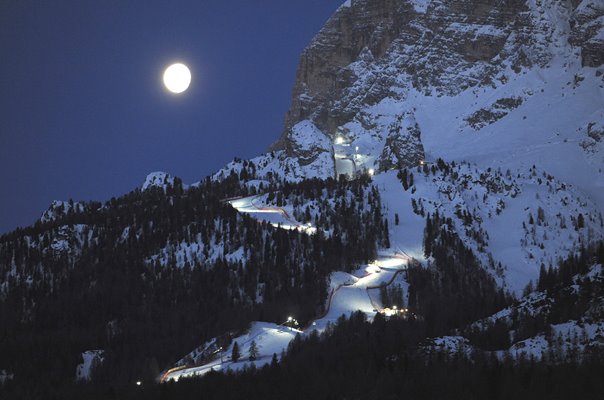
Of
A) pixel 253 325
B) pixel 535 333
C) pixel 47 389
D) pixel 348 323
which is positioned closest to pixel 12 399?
pixel 47 389

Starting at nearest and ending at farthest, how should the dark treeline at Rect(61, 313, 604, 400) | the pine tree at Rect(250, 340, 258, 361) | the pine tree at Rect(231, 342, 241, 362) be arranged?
1. the dark treeline at Rect(61, 313, 604, 400)
2. the pine tree at Rect(250, 340, 258, 361)
3. the pine tree at Rect(231, 342, 241, 362)

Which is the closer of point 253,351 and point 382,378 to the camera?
point 382,378

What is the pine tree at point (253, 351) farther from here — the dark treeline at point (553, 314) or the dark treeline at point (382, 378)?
the dark treeline at point (553, 314)

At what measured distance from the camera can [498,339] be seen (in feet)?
494

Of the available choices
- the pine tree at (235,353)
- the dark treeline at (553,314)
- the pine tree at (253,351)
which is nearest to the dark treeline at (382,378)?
the pine tree at (253,351)

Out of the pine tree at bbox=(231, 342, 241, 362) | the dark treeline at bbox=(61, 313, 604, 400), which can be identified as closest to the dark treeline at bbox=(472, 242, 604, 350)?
the dark treeline at bbox=(61, 313, 604, 400)

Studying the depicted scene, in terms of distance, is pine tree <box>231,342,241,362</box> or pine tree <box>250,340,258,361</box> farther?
pine tree <box>231,342,241,362</box>

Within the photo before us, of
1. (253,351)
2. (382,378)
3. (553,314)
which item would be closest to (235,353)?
(253,351)

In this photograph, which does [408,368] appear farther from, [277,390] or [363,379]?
[277,390]

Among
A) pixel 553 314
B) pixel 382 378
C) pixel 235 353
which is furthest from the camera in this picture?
pixel 235 353

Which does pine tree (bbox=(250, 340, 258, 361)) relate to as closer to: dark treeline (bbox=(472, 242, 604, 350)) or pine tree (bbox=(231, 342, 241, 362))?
pine tree (bbox=(231, 342, 241, 362))

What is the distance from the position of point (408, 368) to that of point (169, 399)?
117ft

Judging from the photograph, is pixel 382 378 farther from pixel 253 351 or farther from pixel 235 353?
pixel 235 353

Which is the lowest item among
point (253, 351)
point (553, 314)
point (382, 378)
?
point (382, 378)
